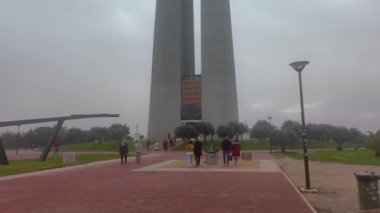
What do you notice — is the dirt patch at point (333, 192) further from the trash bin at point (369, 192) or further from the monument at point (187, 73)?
the monument at point (187, 73)

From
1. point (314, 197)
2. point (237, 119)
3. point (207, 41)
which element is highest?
point (207, 41)

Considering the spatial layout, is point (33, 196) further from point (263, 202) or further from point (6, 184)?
point (263, 202)

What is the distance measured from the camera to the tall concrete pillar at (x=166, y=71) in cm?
8481

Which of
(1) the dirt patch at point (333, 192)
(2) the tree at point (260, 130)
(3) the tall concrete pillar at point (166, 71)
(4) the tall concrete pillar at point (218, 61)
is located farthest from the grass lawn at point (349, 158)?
(3) the tall concrete pillar at point (166, 71)

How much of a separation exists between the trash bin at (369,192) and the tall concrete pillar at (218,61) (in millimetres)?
72288

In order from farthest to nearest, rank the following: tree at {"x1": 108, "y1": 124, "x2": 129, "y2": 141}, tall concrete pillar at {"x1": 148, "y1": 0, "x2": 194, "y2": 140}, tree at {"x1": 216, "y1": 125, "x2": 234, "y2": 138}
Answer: tall concrete pillar at {"x1": 148, "y1": 0, "x2": 194, "y2": 140}, tree at {"x1": 108, "y1": 124, "x2": 129, "y2": 141}, tree at {"x1": 216, "y1": 125, "x2": 234, "y2": 138}

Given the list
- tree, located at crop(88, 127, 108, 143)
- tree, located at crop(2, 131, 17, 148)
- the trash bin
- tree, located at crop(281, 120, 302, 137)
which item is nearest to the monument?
tree, located at crop(88, 127, 108, 143)

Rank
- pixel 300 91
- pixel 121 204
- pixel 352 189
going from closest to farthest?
1. pixel 121 204
2. pixel 352 189
3. pixel 300 91

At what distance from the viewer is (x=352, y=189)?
11.7 m

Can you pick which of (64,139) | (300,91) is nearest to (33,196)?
(300,91)

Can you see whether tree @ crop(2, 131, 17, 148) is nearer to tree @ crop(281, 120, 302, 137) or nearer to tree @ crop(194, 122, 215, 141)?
tree @ crop(194, 122, 215, 141)

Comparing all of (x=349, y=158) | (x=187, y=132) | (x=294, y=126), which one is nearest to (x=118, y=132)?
(x=187, y=132)

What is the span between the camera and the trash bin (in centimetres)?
825

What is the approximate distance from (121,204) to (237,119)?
7429 cm
